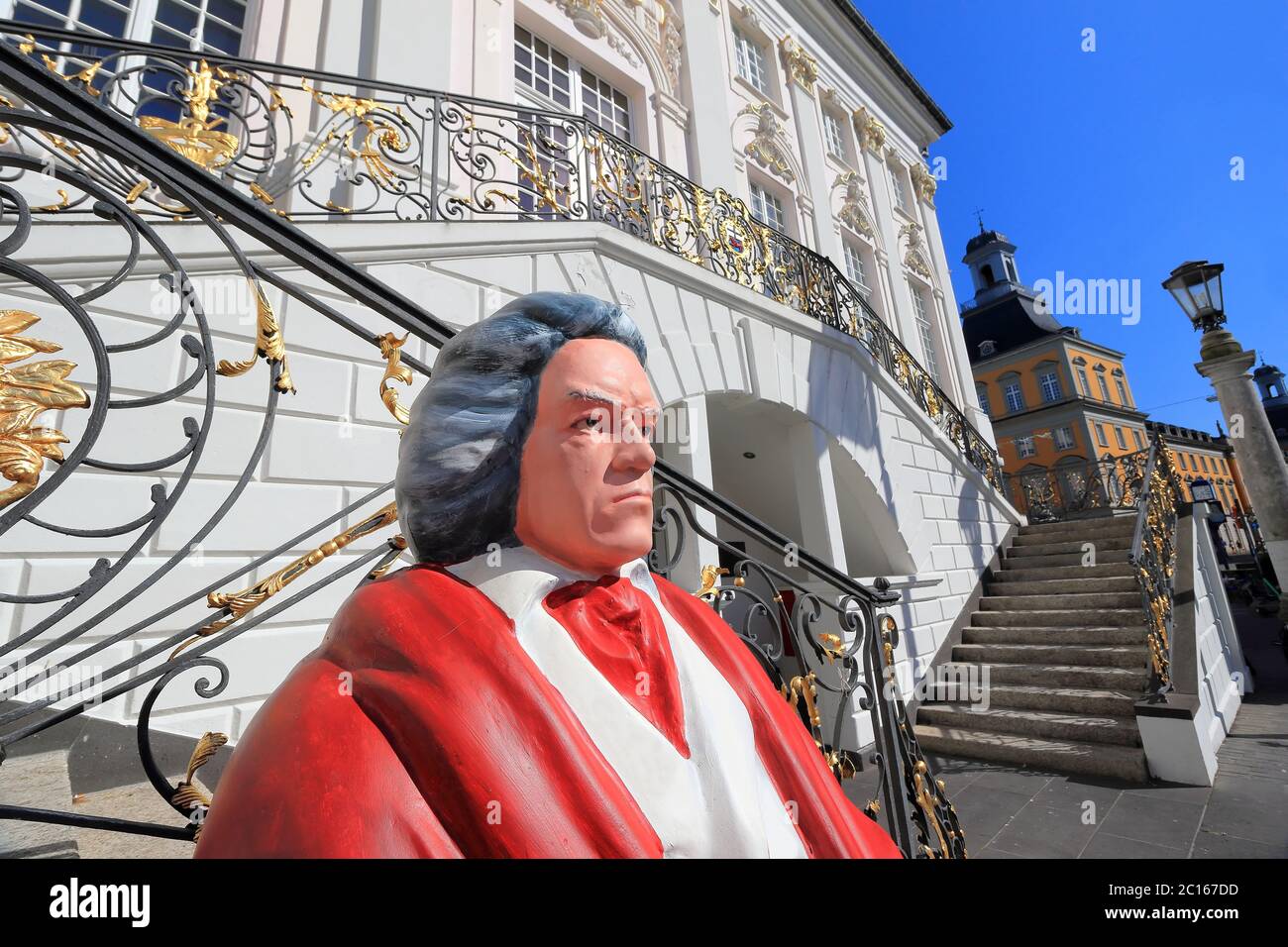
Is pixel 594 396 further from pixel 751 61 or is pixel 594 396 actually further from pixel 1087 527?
pixel 751 61

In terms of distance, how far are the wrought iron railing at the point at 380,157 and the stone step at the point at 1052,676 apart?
4449 millimetres

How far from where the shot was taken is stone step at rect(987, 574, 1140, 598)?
6.72 m

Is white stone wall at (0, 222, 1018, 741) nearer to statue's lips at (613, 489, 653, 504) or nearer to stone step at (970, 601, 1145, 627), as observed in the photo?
statue's lips at (613, 489, 653, 504)

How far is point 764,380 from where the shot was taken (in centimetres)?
572

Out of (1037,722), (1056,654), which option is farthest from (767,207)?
(1037,722)

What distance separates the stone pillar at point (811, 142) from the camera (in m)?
10.2

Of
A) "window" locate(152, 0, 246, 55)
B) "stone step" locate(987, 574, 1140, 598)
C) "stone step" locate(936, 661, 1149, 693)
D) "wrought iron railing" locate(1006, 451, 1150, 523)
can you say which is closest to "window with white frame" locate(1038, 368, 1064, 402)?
"wrought iron railing" locate(1006, 451, 1150, 523)

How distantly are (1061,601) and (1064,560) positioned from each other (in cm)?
144

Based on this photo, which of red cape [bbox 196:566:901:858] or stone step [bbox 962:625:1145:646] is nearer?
red cape [bbox 196:566:901:858]

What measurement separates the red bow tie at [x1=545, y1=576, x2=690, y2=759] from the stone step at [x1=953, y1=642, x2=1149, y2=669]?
7017 millimetres

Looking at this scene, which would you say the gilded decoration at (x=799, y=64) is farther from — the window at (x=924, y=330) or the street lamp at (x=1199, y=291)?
the street lamp at (x=1199, y=291)

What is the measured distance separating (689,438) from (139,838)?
4.01 meters
